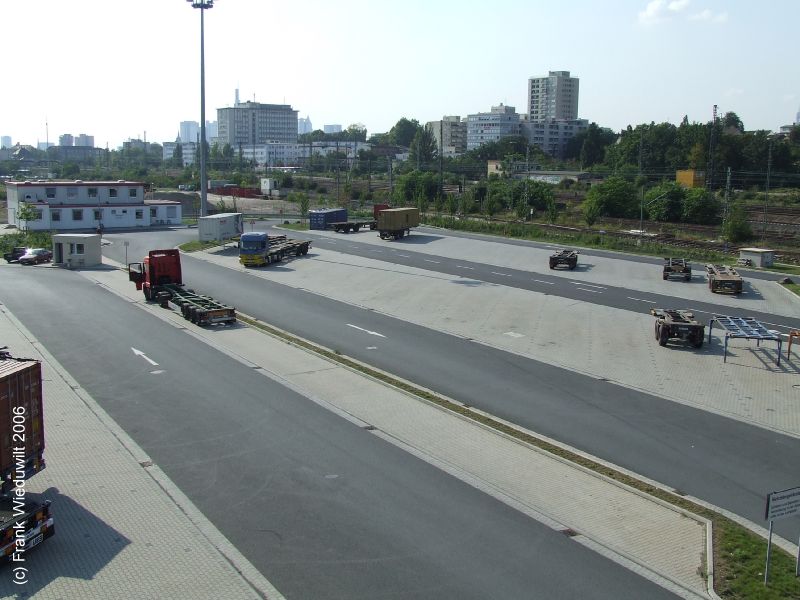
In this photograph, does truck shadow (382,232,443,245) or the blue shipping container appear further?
the blue shipping container

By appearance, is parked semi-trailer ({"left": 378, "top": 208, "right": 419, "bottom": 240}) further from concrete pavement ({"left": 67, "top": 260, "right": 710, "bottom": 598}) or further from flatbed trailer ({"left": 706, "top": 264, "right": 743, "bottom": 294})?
concrete pavement ({"left": 67, "top": 260, "right": 710, "bottom": 598})

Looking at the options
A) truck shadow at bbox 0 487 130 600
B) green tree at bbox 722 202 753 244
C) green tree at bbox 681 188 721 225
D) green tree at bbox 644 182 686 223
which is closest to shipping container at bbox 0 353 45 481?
truck shadow at bbox 0 487 130 600

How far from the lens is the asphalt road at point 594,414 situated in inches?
589

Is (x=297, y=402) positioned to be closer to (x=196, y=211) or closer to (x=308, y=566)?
(x=308, y=566)

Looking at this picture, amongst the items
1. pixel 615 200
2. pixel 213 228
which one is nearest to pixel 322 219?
pixel 213 228

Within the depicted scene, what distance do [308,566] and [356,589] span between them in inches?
38.5

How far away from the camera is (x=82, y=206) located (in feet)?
210

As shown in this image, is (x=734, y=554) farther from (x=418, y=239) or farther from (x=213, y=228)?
(x=418, y=239)

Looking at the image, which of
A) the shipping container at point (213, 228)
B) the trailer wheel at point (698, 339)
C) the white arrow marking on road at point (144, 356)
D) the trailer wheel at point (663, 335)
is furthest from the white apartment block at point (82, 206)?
the trailer wheel at point (698, 339)

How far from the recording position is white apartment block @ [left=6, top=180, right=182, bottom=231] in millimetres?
63062

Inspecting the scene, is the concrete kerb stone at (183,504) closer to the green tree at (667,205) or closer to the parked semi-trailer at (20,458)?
the parked semi-trailer at (20,458)

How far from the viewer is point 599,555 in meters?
11.6

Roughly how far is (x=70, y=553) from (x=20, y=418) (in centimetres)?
242

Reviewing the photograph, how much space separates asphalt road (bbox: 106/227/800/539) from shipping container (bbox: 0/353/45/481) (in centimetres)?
1059
